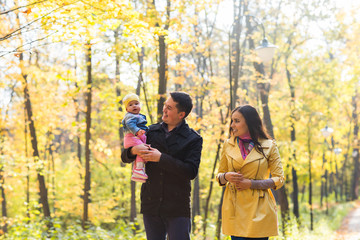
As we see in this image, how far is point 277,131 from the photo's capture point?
17.2 meters

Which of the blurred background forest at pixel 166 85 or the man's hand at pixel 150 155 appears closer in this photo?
the man's hand at pixel 150 155

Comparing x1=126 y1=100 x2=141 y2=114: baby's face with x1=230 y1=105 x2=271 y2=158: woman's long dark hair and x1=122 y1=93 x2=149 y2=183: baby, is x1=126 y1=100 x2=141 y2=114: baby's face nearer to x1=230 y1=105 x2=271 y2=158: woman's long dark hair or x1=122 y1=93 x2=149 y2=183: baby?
x1=122 y1=93 x2=149 y2=183: baby

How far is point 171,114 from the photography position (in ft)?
10.00

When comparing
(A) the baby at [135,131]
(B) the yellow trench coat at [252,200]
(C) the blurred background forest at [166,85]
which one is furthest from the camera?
(C) the blurred background forest at [166,85]

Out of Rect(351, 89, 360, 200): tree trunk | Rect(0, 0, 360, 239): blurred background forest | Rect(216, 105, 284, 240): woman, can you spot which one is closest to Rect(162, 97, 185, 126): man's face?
Rect(216, 105, 284, 240): woman

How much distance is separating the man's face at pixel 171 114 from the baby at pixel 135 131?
21cm

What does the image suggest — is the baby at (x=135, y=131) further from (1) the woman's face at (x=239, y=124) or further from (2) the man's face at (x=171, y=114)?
(1) the woman's face at (x=239, y=124)

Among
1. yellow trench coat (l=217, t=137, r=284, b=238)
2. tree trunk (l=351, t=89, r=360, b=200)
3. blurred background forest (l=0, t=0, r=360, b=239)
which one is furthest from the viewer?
tree trunk (l=351, t=89, r=360, b=200)

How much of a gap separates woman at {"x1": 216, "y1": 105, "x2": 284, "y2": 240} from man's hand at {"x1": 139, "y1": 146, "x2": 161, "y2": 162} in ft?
2.35

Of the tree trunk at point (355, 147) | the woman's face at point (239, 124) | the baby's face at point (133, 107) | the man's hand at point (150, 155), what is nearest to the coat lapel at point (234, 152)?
the woman's face at point (239, 124)

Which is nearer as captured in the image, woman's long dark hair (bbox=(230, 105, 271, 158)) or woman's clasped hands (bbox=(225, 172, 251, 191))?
woman's clasped hands (bbox=(225, 172, 251, 191))

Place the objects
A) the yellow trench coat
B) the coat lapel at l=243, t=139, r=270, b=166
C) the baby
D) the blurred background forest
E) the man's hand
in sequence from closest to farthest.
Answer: the man's hand → the baby → the yellow trench coat → the coat lapel at l=243, t=139, r=270, b=166 → the blurred background forest

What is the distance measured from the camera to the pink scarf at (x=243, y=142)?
130 inches

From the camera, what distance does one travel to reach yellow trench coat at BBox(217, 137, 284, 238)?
311cm
